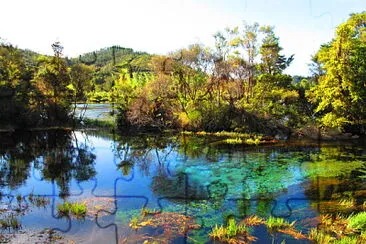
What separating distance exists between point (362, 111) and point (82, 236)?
1995 centimetres

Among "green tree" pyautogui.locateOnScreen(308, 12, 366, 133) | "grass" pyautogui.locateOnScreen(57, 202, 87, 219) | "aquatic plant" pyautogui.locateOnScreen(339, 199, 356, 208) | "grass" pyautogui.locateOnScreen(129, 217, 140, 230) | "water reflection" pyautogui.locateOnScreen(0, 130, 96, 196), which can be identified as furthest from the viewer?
"green tree" pyautogui.locateOnScreen(308, 12, 366, 133)

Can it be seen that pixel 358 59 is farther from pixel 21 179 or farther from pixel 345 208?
pixel 21 179

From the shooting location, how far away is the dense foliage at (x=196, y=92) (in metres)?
25.8

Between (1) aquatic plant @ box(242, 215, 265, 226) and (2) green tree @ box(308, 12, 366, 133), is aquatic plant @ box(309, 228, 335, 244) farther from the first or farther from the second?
(2) green tree @ box(308, 12, 366, 133)

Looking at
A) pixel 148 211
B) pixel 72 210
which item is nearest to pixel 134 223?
pixel 148 211

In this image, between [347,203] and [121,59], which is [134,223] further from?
[121,59]

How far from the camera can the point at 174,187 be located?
13.0 metres

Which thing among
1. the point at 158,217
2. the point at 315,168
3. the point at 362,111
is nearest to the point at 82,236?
the point at 158,217

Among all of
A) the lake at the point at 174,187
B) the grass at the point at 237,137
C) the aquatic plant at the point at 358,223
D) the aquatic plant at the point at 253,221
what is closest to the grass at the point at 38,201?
the lake at the point at 174,187

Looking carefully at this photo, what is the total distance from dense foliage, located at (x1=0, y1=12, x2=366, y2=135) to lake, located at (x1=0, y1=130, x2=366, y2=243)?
4.95 metres

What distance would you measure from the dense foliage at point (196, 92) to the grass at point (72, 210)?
17.6m

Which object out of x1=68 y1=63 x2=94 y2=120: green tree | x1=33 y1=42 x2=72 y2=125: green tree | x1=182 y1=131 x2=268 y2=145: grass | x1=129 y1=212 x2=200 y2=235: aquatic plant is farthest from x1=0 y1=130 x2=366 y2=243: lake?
x1=68 y1=63 x2=94 y2=120: green tree

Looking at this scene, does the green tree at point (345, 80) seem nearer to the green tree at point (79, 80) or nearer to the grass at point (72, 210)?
the grass at point (72, 210)

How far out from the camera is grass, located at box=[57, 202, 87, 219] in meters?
9.95
